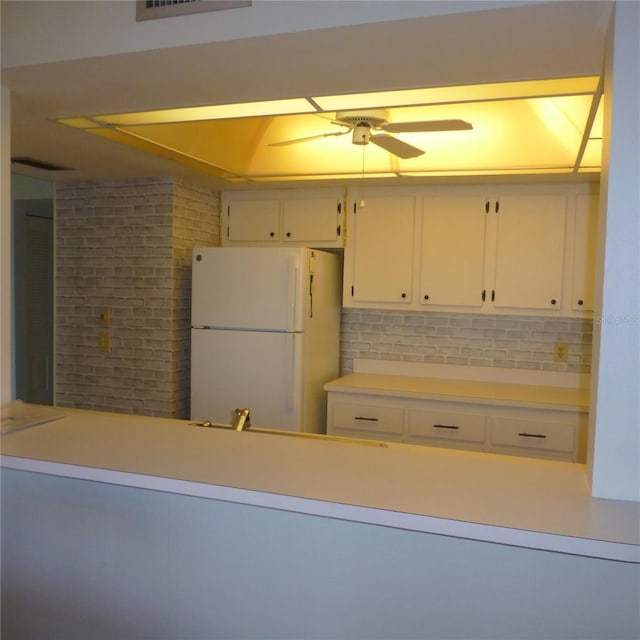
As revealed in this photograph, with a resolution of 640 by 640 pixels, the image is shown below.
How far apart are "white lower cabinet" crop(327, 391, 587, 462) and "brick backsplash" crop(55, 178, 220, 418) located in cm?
107

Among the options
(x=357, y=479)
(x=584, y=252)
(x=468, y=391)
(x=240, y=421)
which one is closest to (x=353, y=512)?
(x=357, y=479)

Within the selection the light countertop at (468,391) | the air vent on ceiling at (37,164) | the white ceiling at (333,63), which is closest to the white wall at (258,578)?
the white ceiling at (333,63)

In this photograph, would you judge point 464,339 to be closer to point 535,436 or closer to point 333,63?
point 535,436

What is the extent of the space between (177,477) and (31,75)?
1.32 metres

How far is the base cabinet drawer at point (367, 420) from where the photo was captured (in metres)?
3.29

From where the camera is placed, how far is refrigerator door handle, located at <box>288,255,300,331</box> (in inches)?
123

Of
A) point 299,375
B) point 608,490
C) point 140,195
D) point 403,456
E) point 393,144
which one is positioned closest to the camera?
point 608,490

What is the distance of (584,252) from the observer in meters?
3.18

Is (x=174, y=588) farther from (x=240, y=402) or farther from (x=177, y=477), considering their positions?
(x=240, y=402)

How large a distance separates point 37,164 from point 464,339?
2.73 meters

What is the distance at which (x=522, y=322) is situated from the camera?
3.54m

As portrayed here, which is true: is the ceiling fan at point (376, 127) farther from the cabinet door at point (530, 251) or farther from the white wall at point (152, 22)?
the cabinet door at point (530, 251)

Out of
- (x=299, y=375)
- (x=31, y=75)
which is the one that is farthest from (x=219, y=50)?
(x=299, y=375)

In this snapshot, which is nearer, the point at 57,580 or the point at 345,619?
the point at 345,619
